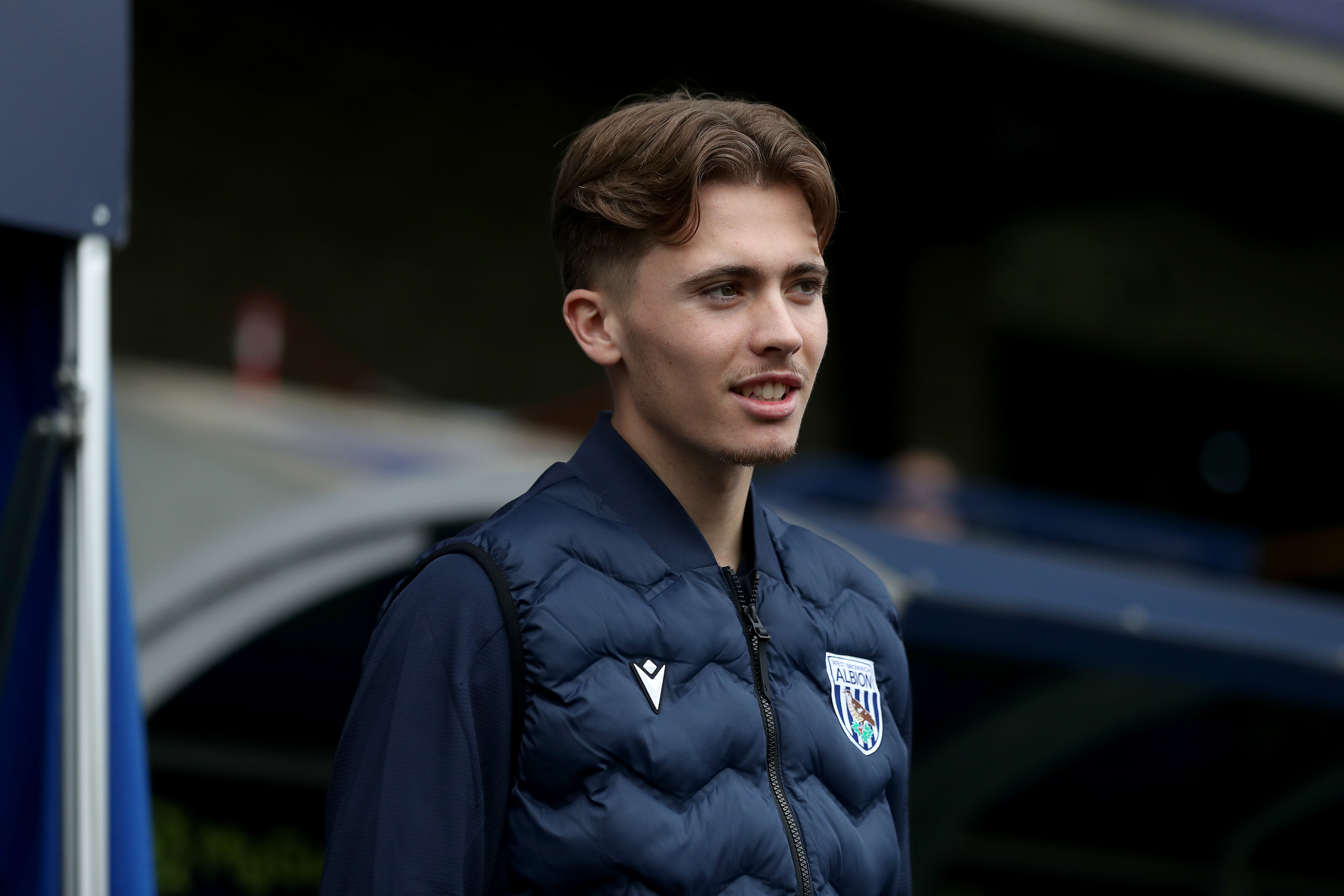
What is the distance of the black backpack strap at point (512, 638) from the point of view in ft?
5.67

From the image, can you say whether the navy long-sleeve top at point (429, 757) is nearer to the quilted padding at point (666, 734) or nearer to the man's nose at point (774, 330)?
the quilted padding at point (666, 734)

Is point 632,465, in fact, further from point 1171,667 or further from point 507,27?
point 507,27

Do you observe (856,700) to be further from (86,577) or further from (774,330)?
(86,577)

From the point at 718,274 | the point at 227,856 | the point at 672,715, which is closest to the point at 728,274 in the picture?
the point at 718,274

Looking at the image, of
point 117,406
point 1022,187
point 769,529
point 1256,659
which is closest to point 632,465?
point 769,529

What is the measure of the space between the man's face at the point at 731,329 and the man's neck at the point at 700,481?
6cm

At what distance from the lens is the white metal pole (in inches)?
95.4

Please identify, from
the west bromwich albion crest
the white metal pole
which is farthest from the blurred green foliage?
the west bromwich albion crest

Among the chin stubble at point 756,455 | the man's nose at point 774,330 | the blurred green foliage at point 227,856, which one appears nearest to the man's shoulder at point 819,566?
the chin stubble at point 756,455

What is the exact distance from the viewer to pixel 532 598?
1.77 metres

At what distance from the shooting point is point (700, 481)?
2008mm

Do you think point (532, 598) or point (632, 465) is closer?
point (532, 598)

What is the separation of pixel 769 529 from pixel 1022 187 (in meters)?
14.1

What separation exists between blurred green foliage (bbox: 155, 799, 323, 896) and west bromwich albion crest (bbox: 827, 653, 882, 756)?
4940 millimetres
